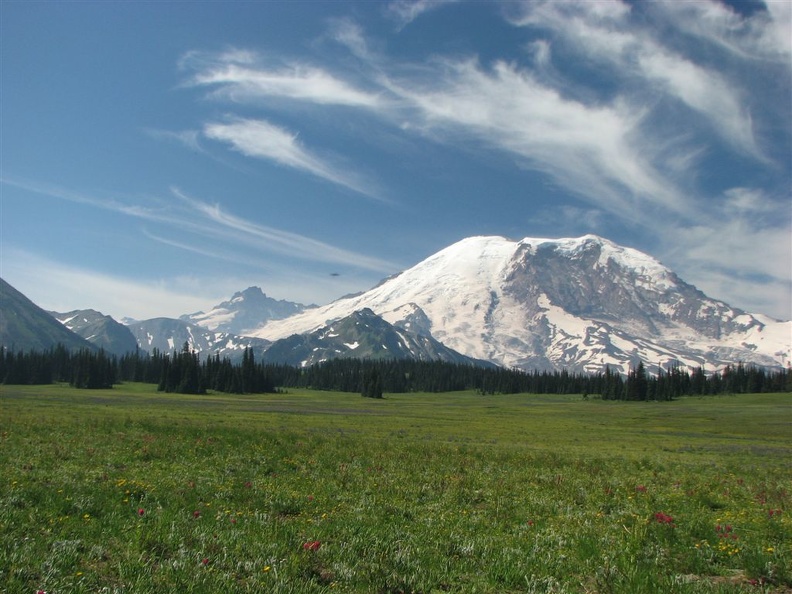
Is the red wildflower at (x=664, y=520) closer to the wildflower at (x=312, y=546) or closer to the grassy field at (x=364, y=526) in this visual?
the grassy field at (x=364, y=526)

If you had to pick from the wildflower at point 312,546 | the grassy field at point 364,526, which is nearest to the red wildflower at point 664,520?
the grassy field at point 364,526

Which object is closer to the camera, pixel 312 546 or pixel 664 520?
pixel 312 546

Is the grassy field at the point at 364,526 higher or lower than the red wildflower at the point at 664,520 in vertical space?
lower

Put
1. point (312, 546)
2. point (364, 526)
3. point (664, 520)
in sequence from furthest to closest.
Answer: point (664, 520) < point (364, 526) < point (312, 546)

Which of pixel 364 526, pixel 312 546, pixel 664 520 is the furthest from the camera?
pixel 664 520

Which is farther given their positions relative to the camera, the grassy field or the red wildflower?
the red wildflower

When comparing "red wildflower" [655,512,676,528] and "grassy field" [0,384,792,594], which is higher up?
"red wildflower" [655,512,676,528]

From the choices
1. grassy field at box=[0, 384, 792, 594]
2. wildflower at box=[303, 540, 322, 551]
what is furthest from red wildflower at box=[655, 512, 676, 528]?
wildflower at box=[303, 540, 322, 551]

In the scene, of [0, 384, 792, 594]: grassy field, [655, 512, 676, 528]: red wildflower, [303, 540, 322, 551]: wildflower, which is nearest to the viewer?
[0, 384, 792, 594]: grassy field

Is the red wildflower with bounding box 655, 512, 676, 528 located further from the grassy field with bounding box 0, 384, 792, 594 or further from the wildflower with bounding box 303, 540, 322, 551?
the wildflower with bounding box 303, 540, 322, 551

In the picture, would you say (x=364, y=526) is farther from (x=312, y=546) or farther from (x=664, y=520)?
(x=664, y=520)

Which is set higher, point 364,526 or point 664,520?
point 664,520

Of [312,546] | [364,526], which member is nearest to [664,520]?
[364,526]

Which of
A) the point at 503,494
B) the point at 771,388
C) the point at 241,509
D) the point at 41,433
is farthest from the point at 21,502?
the point at 771,388
